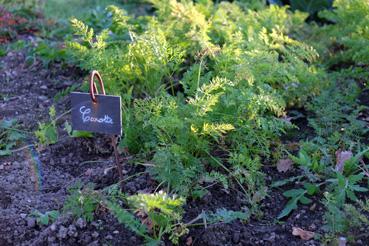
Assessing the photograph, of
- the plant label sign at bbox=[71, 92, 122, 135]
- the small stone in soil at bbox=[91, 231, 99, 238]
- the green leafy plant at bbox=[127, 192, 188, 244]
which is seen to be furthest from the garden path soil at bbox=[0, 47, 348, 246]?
the plant label sign at bbox=[71, 92, 122, 135]

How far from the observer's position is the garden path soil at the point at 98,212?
2797 mm

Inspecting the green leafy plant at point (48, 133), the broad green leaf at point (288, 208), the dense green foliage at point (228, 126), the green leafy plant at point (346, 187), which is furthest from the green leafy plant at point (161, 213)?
the green leafy plant at point (48, 133)

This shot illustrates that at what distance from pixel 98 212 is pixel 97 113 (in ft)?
1.60

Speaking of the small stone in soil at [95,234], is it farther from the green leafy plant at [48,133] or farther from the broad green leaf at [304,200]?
the broad green leaf at [304,200]

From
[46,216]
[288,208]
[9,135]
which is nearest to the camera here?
[46,216]

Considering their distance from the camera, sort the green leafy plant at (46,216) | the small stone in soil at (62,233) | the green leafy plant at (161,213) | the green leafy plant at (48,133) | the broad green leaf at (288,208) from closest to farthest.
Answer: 1. the green leafy plant at (161,213)
2. the small stone in soil at (62,233)
3. the green leafy plant at (46,216)
4. the broad green leaf at (288,208)
5. the green leafy plant at (48,133)

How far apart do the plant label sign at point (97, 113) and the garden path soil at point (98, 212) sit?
1.38ft

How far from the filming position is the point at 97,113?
2.87m

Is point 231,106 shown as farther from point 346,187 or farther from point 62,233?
point 62,233

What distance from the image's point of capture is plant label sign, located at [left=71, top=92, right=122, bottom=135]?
2.82 m

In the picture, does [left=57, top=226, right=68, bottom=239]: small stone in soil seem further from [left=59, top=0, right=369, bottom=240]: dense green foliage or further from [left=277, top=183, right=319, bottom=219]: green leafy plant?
[left=277, top=183, right=319, bottom=219]: green leafy plant

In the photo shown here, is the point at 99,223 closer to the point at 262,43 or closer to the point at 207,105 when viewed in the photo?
the point at 207,105

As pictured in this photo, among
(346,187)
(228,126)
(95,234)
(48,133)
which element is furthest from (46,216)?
(346,187)

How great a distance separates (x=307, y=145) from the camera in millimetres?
3383
